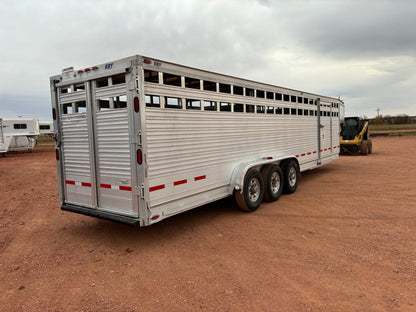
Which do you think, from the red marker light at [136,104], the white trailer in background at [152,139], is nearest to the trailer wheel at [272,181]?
the white trailer in background at [152,139]

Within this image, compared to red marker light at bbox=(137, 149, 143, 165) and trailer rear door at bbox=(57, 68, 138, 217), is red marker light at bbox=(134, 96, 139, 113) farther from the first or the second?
red marker light at bbox=(137, 149, 143, 165)

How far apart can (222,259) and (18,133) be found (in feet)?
75.8

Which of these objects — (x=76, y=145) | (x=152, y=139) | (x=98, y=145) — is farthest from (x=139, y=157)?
(x=76, y=145)

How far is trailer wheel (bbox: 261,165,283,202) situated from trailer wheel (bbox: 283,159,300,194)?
→ 350 mm

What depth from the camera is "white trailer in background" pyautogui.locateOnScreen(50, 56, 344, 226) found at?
4.04m

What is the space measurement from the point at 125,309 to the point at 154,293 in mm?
364

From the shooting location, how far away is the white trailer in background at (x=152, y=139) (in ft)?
13.3

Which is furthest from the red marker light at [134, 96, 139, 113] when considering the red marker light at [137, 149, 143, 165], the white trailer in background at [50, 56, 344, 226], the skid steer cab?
the skid steer cab

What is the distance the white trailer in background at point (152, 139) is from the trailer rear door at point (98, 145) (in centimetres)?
1

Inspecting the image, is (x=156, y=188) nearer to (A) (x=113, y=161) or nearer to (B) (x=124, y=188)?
(B) (x=124, y=188)

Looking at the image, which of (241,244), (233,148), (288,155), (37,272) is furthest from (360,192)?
(37,272)

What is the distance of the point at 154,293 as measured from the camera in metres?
3.21

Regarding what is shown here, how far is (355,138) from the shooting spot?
57.8 ft

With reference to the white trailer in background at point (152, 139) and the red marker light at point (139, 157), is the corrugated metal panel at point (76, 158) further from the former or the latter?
the red marker light at point (139, 157)
